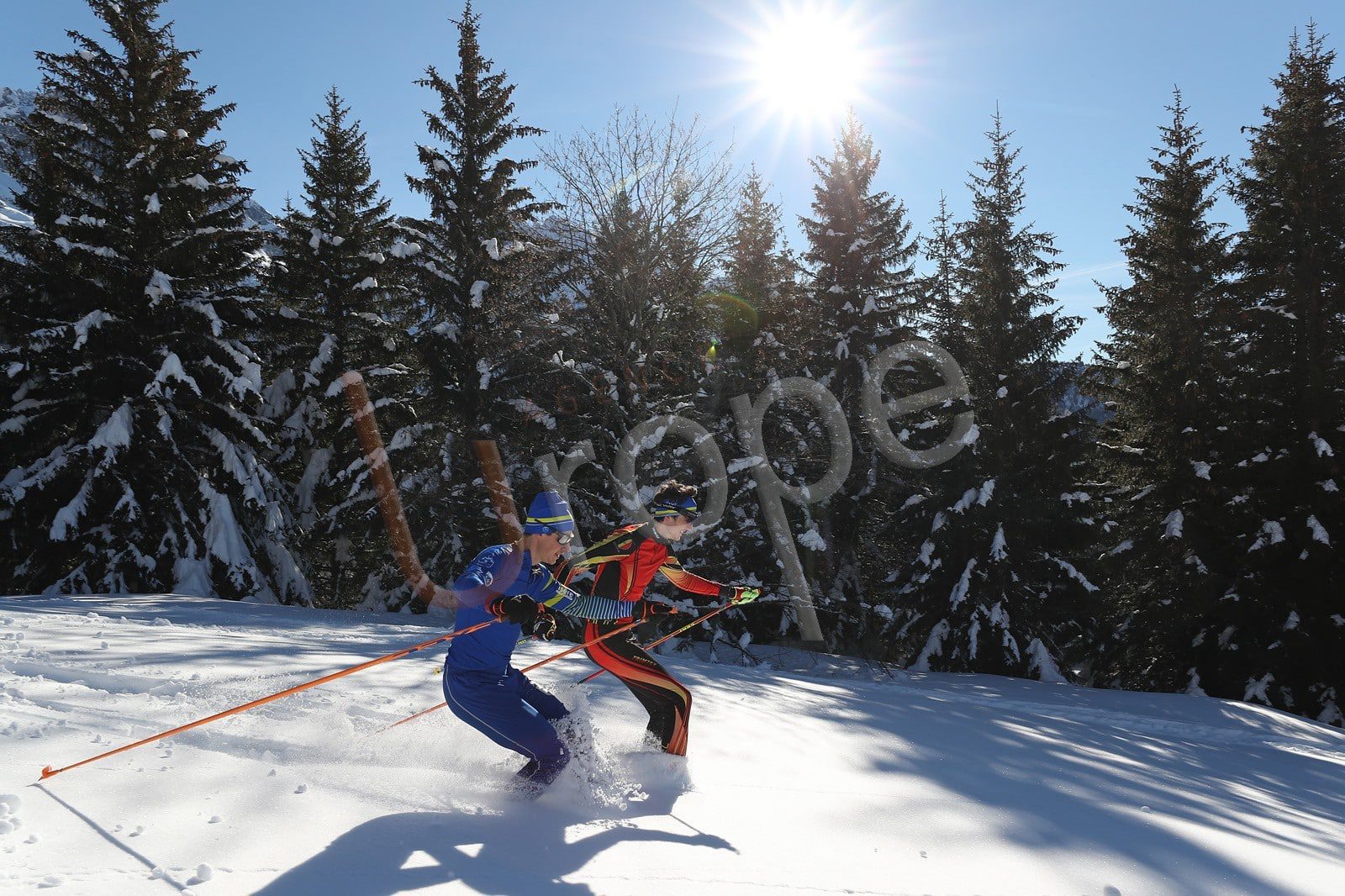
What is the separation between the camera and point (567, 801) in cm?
460

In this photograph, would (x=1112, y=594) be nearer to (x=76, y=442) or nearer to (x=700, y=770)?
(x=700, y=770)

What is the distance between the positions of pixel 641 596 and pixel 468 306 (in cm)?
1247

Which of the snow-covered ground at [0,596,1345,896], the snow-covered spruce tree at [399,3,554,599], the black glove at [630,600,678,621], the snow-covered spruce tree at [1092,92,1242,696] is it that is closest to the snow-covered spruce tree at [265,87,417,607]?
the snow-covered spruce tree at [399,3,554,599]

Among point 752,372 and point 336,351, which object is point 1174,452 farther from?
point 336,351

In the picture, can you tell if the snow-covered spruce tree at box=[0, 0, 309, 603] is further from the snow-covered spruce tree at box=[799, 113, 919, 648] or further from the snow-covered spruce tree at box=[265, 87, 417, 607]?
the snow-covered spruce tree at box=[799, 113, 919, 648]

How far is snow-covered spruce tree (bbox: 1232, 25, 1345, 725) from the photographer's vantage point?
50.0 ft

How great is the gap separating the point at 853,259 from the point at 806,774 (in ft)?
53.4

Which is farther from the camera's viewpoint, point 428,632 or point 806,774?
point 428,632

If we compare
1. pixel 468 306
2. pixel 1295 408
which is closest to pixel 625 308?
pixel 468 306

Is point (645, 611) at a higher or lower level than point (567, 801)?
higher

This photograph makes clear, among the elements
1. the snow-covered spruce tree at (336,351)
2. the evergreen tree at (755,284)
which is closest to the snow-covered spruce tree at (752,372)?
the evergreen tree at (755,284)

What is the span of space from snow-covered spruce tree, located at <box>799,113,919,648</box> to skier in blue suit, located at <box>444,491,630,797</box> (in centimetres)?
1389

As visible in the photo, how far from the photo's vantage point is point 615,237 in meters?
15.9

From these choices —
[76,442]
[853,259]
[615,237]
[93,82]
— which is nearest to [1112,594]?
[853,259]
